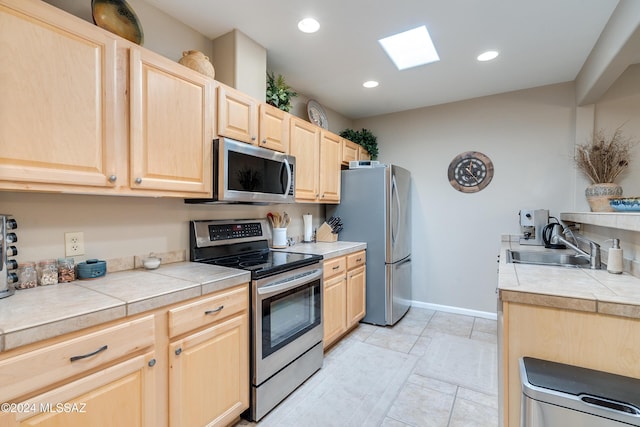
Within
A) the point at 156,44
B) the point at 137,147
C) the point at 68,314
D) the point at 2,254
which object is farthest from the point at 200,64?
the point at 68,314

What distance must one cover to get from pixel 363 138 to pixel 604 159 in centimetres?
236

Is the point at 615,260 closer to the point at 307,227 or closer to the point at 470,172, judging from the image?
the point at 470,172

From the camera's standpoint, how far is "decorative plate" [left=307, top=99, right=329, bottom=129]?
319cm

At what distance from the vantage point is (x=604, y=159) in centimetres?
263

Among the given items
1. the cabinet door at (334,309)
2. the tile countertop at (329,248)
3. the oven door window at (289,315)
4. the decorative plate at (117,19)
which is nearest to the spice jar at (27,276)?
the oven door window at (289,315)

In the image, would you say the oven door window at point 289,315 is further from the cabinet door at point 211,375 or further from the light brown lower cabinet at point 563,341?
the light brown lower cabinet at point 563,341

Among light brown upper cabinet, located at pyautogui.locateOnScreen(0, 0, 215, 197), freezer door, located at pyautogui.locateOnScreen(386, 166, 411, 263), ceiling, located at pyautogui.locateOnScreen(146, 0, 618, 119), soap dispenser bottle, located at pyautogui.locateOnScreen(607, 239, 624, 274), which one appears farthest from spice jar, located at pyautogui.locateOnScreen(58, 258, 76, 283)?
soap dispenser bottle, located at pyautogui.locateOnScreen(607, 239, 624, 274)

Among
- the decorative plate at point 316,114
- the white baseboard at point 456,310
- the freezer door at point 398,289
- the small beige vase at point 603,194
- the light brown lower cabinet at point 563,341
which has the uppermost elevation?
the decorative plate at point 316,114

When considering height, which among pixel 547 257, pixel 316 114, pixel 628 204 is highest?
pixel 316 114

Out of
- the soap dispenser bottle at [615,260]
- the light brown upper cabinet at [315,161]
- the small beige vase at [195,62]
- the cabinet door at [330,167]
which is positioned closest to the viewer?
the soap dispenser bottle at [615,260]

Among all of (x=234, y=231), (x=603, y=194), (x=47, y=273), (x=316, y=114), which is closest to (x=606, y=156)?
(x=603, y=194)

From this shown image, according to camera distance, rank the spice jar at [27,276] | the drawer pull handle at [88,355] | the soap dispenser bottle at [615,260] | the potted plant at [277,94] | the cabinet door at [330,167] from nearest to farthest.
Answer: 1. the drawer pull handle at [88,355]
2. the spice jar at [27,276]
3. the soap dispenser bottle at [615,260]
4. the potted plant at [277,94]
5. the cabinet door at [330,167]

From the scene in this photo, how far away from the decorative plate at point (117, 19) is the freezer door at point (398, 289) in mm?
Result: 2786

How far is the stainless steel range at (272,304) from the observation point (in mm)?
1763
